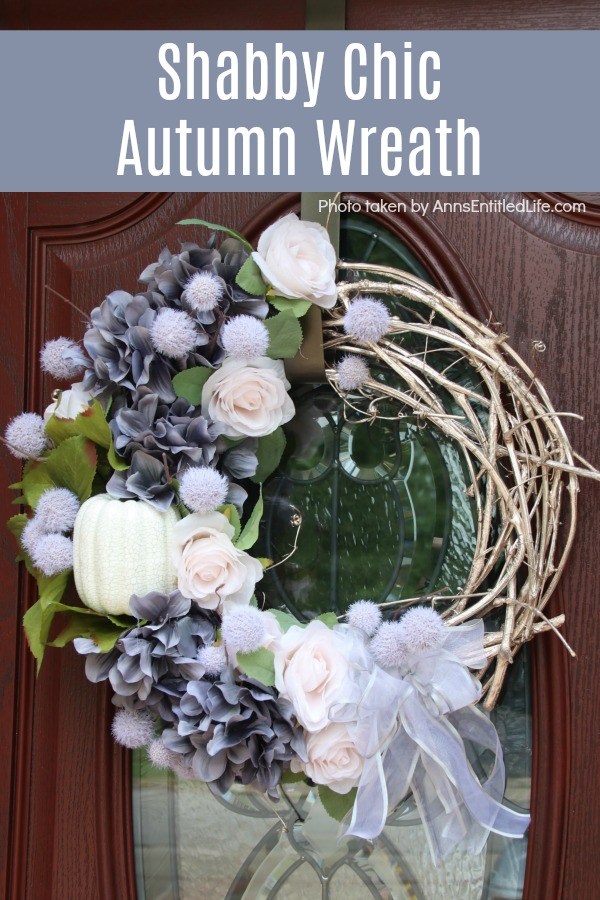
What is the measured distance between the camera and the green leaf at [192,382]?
941mm

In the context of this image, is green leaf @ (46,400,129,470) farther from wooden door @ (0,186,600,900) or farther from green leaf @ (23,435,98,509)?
wooden door @ (0,186,600,900)

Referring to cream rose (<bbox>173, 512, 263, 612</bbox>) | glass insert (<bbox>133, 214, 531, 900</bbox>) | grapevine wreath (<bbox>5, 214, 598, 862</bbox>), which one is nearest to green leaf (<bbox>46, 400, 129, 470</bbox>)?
grapevine wreath (<bbox>5, 214, 598, 862</bbox>)

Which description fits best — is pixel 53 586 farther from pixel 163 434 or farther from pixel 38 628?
pixel 163 434

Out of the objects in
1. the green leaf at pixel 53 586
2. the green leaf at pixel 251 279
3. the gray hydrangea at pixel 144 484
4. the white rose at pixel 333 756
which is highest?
the green leaf at pixel 251 279

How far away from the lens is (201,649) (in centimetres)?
90

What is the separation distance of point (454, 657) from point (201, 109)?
0.71m

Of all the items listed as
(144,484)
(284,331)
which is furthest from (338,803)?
(284,331)

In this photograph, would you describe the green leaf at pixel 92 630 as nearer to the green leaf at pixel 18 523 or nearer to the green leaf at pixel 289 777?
the green leaf at pixel 18 523

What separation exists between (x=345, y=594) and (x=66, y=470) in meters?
0.36

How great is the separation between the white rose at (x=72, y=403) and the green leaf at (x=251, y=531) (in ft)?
0.72

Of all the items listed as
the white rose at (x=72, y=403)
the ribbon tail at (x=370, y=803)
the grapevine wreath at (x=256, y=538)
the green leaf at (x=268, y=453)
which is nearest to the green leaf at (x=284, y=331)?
the grapevine wreath at (x=256, y=538)

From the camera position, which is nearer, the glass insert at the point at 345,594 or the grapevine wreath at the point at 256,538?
the grapevine wreath at the point at 256,538

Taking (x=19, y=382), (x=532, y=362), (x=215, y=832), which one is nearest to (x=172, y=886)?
(x=215, y=832)

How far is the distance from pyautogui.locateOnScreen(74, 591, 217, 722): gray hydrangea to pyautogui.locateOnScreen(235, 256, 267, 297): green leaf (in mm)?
335
